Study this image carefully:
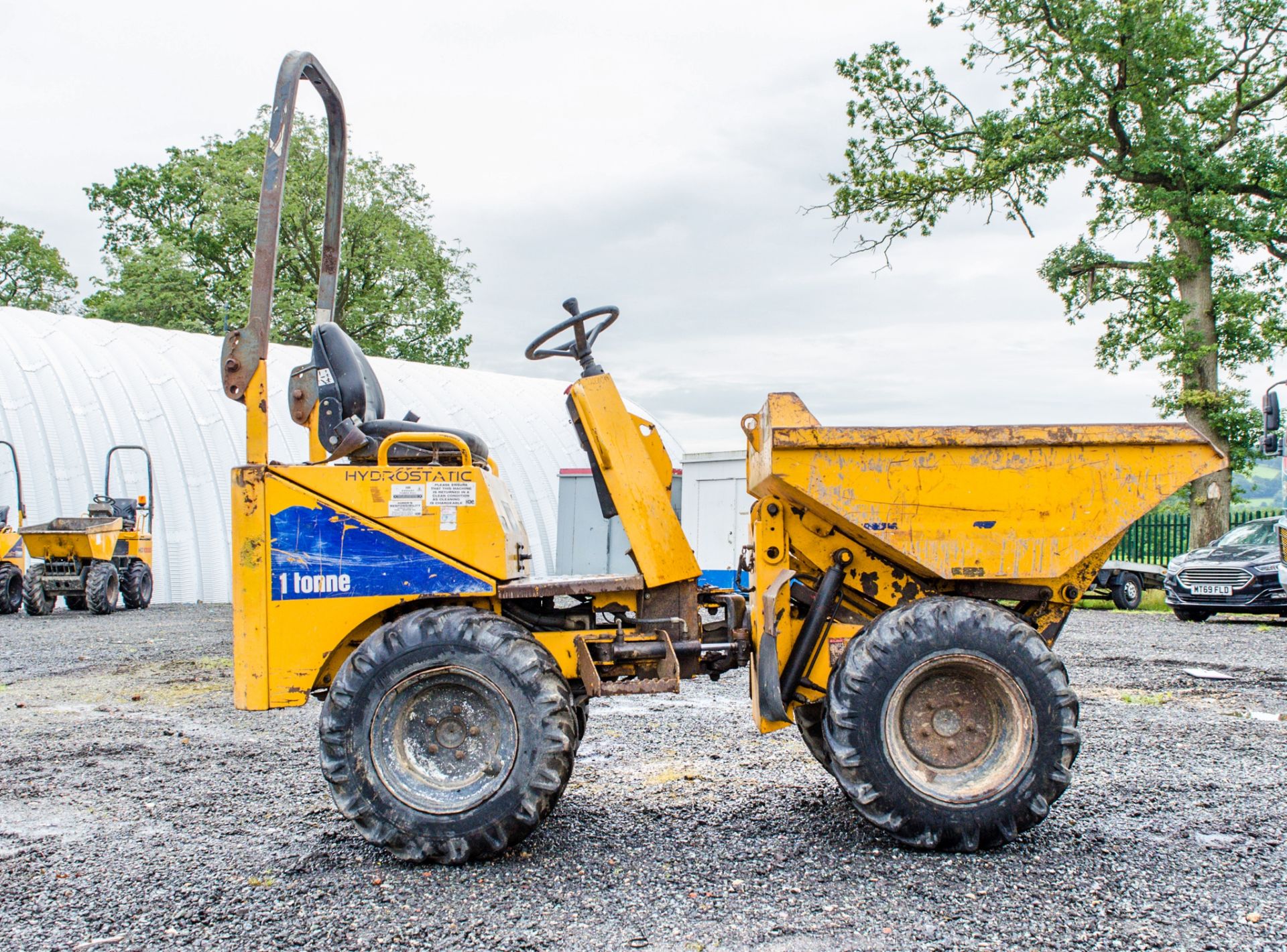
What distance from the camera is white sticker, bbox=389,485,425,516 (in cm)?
425

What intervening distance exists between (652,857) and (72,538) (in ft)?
48.9

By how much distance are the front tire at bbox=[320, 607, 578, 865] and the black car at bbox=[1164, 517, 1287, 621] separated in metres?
13.2

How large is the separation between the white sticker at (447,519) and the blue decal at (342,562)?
123 mm

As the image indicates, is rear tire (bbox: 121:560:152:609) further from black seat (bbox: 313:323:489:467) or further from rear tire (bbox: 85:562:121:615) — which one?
black seat (bbox: 313:323:489:467)

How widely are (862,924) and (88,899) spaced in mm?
2576

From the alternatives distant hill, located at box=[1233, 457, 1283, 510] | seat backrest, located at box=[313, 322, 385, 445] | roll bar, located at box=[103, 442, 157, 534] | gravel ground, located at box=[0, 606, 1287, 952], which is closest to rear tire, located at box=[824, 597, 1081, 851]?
gravel ground, located at box=[0, 606, 1287, 952]

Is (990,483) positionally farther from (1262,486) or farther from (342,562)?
(1262,486)

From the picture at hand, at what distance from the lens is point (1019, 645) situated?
4055mm

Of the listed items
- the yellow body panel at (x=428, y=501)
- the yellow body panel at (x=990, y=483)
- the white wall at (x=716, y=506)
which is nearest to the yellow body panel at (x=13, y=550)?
the white wall at (x=716, y=506)

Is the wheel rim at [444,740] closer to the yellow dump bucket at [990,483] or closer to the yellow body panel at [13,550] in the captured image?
the yellow dump bucket at [990,483]

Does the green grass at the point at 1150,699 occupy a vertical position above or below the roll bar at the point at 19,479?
below

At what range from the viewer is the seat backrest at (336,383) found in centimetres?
463

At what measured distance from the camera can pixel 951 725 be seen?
418 cm

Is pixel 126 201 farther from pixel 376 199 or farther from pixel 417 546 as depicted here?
pixel 417 546
